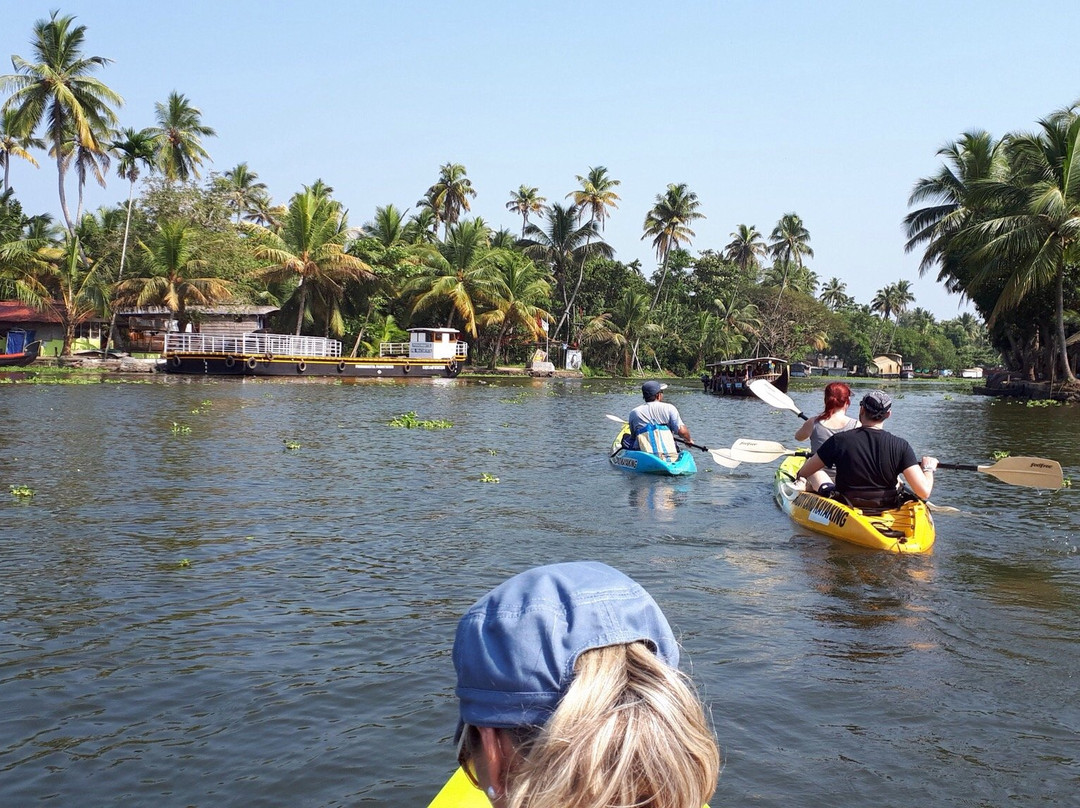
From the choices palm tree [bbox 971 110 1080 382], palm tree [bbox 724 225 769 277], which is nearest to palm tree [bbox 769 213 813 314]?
palm tree [bbox 724 225 769 277]

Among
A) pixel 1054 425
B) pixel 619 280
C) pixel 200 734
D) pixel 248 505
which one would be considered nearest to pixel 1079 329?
pixel 1054 425

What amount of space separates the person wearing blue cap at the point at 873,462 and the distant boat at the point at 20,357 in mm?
40850

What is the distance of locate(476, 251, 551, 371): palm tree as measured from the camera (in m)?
60.3

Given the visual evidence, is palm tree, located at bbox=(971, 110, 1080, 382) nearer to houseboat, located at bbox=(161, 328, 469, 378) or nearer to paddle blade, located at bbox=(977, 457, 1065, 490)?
paddle blade, located at bbox=(977, 457, 1065, 490)

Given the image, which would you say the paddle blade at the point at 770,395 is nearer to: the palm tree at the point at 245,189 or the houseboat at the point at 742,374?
the houseboat at the point at 742,374

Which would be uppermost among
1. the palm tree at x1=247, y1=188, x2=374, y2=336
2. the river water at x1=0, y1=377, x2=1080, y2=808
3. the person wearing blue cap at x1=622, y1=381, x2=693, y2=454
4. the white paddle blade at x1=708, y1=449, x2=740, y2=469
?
the palm tree at x1=247, y1=188, x2=374, y2=336

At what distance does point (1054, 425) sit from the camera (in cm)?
2767

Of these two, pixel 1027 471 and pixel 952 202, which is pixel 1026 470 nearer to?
pixel 1027 471

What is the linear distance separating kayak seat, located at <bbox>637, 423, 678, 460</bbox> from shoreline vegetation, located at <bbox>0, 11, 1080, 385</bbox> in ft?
→ 87.9

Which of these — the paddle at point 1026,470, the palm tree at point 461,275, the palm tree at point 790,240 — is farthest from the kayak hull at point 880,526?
the palm tree at point 790,240

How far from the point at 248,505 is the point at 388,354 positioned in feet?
159

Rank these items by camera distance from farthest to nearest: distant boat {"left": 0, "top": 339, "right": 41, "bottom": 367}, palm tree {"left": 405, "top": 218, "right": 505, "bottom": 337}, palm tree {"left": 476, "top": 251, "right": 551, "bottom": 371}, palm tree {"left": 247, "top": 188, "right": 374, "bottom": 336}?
palm tree {"left": 476, "top": 251, "right": 551, "bottom": 371} < palm tree {"left": 405, "top": 218, "right": 505, "bottom": 337} < palm tree {"left": 247, "top": 188, "right": 374, "bottom": 336} < distant boat {"left": 0, "top": 339, "right": 41, "bottom": 367}

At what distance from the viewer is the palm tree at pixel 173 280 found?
4856cm

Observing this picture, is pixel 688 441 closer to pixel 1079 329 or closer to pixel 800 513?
pixel 800 513
